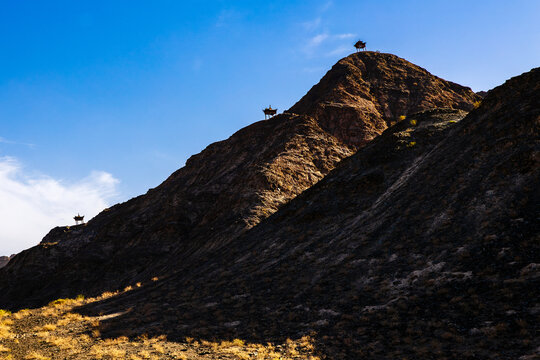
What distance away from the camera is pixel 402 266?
15961 mm

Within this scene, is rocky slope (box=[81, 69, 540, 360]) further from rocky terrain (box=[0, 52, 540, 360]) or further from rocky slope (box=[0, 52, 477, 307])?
rocky slope (box=[0, 52, 477, 307])

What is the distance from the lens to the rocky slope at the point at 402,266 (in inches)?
437

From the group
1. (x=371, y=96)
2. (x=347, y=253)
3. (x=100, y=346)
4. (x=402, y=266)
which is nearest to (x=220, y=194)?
(x=347, y=253)

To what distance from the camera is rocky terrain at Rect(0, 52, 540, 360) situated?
11750 millimetres

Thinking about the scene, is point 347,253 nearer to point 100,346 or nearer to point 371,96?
point 100,346

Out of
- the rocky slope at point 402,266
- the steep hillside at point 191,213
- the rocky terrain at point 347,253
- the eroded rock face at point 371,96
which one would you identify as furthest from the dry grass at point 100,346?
the eroded rock face at point 371,96

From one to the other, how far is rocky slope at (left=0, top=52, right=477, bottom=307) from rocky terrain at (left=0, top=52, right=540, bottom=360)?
299 mm

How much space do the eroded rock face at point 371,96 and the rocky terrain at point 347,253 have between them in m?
6.88

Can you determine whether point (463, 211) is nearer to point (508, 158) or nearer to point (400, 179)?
point (508, 158)

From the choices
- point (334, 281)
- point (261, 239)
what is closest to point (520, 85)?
point (334, 281)

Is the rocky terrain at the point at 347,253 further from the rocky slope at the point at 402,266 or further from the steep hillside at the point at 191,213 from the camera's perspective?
the steep hillside at the point at 191,213

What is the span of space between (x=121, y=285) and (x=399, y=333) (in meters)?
32.4

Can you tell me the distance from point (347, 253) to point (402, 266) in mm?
4340

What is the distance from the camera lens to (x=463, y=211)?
17250mm
